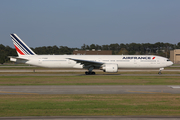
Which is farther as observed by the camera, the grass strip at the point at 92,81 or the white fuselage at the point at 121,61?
the white fuselage at the point at 121,61

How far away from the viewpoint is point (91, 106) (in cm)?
1292

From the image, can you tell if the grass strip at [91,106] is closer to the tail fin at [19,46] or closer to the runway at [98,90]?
the runway at [98,90]

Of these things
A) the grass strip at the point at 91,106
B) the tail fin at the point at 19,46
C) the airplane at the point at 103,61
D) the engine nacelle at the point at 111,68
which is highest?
the tail fin at the point at 19,46

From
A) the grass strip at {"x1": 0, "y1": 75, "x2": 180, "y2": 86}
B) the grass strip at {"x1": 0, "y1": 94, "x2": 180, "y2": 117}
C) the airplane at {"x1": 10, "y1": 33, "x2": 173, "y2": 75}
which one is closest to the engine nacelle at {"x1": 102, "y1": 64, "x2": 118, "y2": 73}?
the airplane at {"x1": 10, "y1": 33, "x2": 173, "y2": 75}

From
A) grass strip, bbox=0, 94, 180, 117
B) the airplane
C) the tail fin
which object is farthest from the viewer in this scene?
the tail fin

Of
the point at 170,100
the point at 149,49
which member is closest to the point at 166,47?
the point at 149,49

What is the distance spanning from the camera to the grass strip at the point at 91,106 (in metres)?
11.5

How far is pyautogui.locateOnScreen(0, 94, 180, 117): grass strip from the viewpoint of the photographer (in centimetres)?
1146

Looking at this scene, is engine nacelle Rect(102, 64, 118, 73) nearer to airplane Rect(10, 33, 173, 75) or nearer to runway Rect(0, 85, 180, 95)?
airplane Rect(10, 33, 173, 75)

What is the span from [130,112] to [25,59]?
3231 centimetres

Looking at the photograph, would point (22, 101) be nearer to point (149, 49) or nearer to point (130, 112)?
point (130, 112)

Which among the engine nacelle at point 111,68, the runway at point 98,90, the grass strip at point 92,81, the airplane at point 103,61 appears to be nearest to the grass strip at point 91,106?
the runway at point 98,90

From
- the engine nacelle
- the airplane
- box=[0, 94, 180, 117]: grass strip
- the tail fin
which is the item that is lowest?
box=[0, 94, 180, 117]: grass strip

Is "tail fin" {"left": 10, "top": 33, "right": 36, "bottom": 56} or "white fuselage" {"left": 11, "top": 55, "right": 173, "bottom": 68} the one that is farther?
"tail fin" {"left": 10, "top": 33, "right": 36, "bottom": 56}
